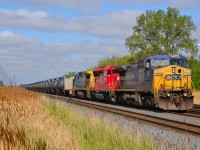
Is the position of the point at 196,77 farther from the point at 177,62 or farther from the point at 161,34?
the point at 177,62

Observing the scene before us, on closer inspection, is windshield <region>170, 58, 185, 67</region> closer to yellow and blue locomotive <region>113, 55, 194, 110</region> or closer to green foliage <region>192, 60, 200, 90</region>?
yellow and blue locomotive <region>113, 55, 194, 110</region>

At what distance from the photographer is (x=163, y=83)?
21.6 meters

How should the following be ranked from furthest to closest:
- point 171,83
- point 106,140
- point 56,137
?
point 171,83 < point 106,140 < point 56,137

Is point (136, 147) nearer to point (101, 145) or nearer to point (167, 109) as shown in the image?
point (101, 145)

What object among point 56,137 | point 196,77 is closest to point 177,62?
point 56,137

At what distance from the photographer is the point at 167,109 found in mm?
20641

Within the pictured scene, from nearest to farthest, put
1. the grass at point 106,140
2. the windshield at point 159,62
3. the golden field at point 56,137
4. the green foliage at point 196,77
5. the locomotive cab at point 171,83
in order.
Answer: the golden field at point 56,137 < the grass at point 106,140 < the locomotive cab at point 171,83 < the windshield at point 159,62 < the green foliage at point 196,77

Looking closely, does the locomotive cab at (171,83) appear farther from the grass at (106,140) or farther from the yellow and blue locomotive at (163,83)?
the grass at (106,140)

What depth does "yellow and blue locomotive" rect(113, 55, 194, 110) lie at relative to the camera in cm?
2078

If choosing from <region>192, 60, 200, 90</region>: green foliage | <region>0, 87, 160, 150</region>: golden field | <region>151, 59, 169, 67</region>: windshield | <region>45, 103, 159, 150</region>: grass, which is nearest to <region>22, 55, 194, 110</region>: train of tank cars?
<region>151, 59, 169, 67</region>: windshield

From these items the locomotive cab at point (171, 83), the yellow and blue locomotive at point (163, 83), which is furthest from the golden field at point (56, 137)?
the yellow and blue locomotive at point (163, 83)

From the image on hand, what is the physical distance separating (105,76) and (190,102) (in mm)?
12745

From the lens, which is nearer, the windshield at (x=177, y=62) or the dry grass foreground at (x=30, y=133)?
the dry grass foreground at (x=30, y=133)

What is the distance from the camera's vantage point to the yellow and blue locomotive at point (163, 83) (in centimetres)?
2078
